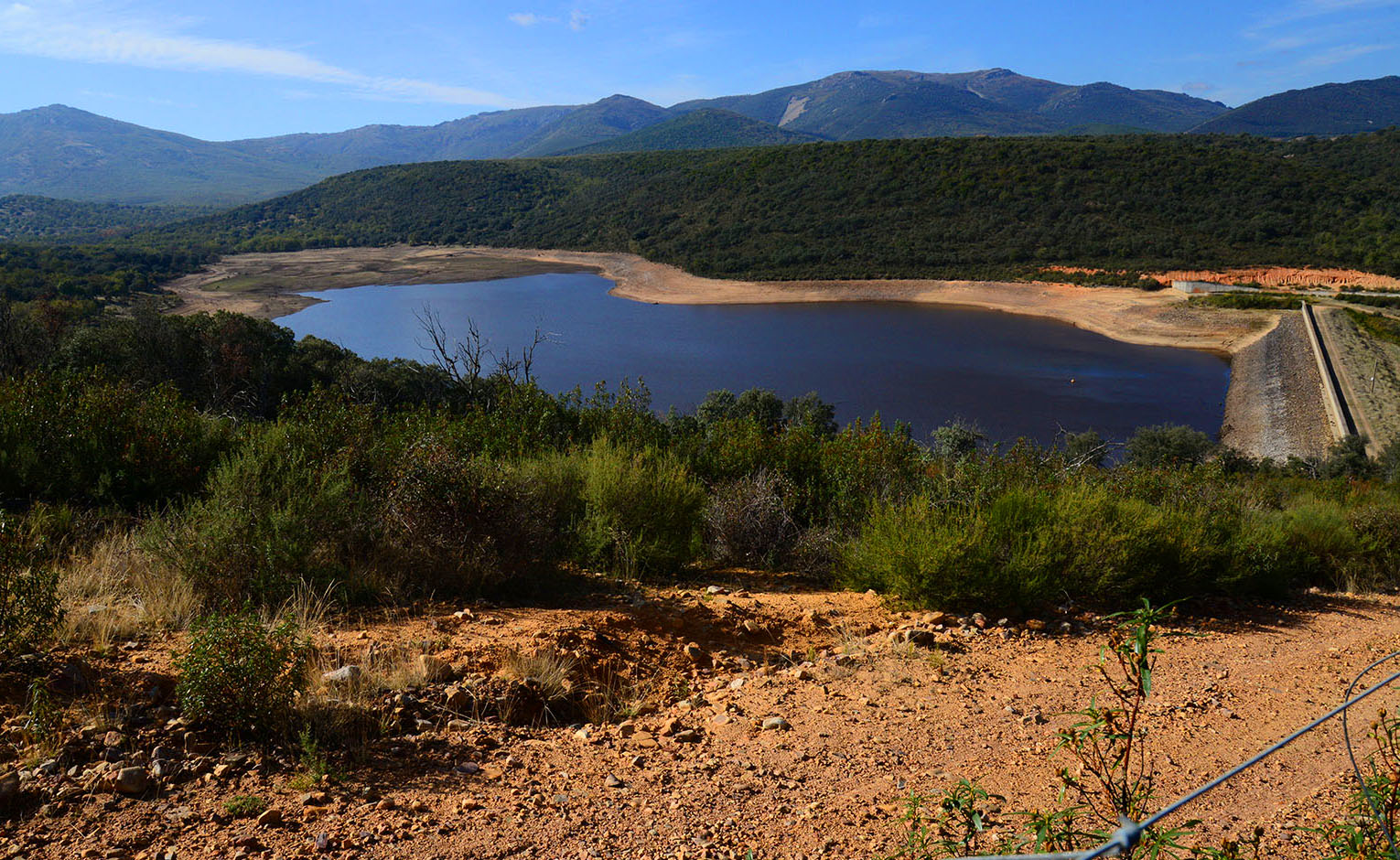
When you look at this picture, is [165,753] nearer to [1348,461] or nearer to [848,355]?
[1348,461]

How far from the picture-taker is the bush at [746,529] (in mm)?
6078

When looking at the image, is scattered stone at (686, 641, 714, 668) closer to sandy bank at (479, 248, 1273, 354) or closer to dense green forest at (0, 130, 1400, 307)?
sandy bank at (479, 248, 1273, 354)

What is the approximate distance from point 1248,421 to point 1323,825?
27.5m

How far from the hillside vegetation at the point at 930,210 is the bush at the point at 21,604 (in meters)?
51.9

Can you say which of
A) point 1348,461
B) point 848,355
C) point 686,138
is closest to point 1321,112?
point 686,138

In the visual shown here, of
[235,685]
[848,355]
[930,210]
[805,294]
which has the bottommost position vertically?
[848,355]

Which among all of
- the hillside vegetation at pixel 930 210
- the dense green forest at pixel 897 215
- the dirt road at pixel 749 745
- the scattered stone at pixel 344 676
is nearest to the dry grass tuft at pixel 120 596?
the dirt road at pixel 749 745

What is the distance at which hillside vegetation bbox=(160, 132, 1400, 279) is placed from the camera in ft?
169

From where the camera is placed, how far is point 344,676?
3160 millimetres

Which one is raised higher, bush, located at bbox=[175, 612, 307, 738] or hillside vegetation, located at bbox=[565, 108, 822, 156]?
hillside vegetation, located at bbox=[565, 108, 822, 156]

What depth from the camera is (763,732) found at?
3307mm

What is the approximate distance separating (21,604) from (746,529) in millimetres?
4170

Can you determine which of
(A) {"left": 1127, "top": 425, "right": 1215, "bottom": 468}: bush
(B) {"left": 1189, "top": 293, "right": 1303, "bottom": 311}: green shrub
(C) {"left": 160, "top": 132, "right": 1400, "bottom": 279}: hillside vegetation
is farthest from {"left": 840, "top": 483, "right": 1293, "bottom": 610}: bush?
(C) {"left": 160, "top": 132, "right": 1400, "bottom": 279}: hillside vegetation

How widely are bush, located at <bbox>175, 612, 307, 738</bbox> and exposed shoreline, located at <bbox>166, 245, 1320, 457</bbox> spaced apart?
2568 cm
